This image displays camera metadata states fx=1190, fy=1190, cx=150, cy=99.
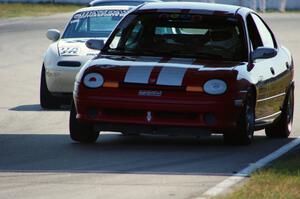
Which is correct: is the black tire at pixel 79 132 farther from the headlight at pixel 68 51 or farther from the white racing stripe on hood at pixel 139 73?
the headlight at pixel 68 51

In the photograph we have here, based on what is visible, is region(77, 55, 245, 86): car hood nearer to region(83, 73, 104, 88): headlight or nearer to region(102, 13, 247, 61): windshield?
region(83, 73, 104, 88): headlight

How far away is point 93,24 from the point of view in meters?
17.4

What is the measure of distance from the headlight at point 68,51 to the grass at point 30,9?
2723 centimetres

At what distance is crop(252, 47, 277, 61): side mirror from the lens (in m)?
12.0

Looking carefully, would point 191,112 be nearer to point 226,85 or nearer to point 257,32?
point 226,85

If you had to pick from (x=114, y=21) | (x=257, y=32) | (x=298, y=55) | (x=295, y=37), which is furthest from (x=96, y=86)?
(x=295, y=37)

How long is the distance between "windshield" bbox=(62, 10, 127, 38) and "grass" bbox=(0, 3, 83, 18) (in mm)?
25983

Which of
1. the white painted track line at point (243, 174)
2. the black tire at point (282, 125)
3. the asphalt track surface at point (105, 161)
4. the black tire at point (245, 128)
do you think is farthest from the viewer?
the black tire at point (282, 125)

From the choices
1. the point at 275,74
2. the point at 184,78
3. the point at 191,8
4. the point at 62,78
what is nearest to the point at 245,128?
the point at 184,78

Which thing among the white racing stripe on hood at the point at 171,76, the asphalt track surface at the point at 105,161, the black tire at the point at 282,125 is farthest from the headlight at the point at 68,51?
the white racing stripe on hood at the point at 171,76

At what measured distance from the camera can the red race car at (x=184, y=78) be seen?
36.7 feet

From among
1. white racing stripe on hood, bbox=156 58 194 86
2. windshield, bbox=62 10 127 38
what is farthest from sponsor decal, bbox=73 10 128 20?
white racing stripe on hood, bbox=156 58 194 86

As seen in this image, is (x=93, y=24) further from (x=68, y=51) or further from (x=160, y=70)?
(x=160, y=70)

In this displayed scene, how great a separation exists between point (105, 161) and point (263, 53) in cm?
250
